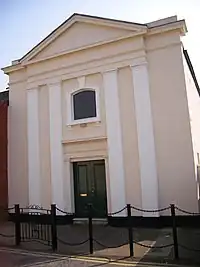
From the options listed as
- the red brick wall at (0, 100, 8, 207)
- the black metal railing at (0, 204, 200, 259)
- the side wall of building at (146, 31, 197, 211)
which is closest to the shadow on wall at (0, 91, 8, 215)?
the red brick wall at (0, 100, 8, 207)

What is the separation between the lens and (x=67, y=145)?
14.7 metres

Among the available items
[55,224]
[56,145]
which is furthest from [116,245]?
[56,145]

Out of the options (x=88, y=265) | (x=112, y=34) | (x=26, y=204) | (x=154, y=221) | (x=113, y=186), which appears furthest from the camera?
(x=26, y=204)

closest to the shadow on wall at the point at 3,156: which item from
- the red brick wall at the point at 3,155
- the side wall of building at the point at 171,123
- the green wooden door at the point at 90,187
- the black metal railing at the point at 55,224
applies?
the red brick wall at the point at 3,155

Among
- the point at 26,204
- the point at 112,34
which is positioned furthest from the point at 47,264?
the point at 112,34

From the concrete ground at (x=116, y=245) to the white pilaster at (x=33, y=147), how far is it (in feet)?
7.41

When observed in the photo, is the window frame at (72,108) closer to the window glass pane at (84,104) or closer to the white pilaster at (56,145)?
the window glass pane at (84,104)

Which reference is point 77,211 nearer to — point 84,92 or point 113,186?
point 113,186

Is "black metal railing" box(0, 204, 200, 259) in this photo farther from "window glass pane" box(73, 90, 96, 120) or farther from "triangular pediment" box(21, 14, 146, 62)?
"triangular pediment" box(21, 14, 146, 62)

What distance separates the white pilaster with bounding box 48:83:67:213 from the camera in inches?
559

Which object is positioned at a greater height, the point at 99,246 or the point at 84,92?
the point at 84,92

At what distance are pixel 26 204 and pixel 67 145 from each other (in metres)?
3.52

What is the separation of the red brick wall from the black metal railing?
3.19 feet

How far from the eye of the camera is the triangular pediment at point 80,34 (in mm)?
13797
